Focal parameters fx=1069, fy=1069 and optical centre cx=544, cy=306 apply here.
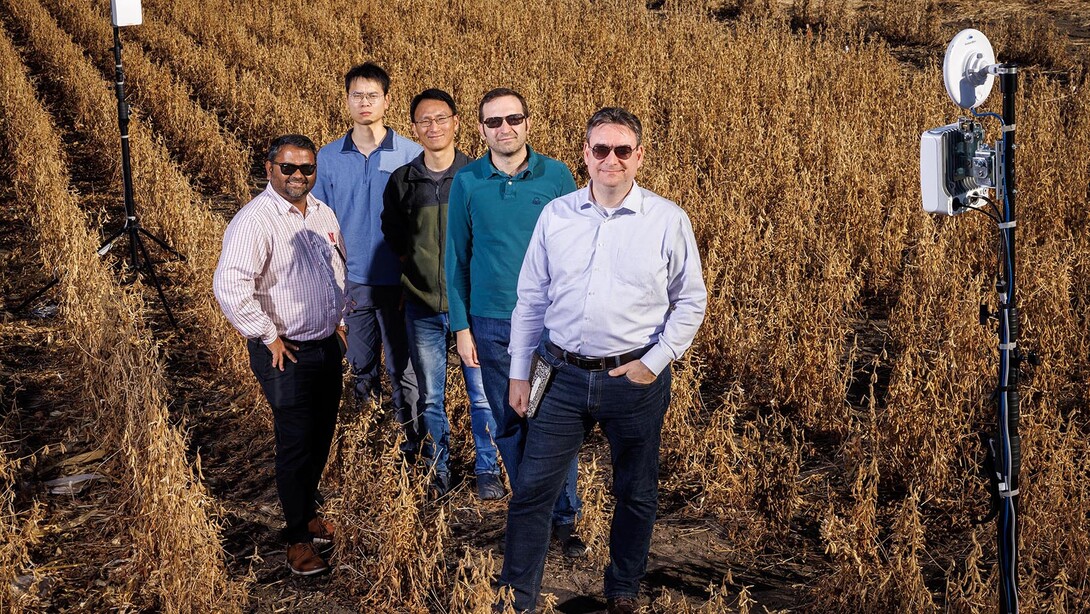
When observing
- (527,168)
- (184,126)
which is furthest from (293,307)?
(184,126)

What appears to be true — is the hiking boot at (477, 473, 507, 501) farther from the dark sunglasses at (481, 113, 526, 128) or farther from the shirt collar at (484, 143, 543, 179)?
the dark sunglasses at (481, 113, 526, 128)

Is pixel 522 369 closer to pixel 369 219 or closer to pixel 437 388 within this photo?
pixel 437 388

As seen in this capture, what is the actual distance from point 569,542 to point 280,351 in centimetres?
129

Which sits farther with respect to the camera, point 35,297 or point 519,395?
point 35,297

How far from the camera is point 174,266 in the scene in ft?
24.1

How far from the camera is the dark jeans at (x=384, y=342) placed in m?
4.33

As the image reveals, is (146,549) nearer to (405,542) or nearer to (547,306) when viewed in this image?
(405,542)

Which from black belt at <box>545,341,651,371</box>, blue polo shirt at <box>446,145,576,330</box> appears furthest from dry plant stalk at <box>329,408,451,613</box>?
black belt at <box>545,341,651,371</box>

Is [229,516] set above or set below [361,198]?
below

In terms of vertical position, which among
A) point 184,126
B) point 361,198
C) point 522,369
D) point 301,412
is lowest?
point 301,412

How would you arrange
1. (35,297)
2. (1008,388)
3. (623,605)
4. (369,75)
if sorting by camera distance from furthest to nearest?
(35,297) < (369,75) < (623,605) < (1008,388)

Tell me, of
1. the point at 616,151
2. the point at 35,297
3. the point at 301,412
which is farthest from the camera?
the point at 35,297

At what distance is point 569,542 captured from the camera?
402 cm

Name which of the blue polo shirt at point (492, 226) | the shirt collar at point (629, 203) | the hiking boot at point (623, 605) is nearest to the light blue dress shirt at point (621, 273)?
the shirt collar at point (629, 203)
